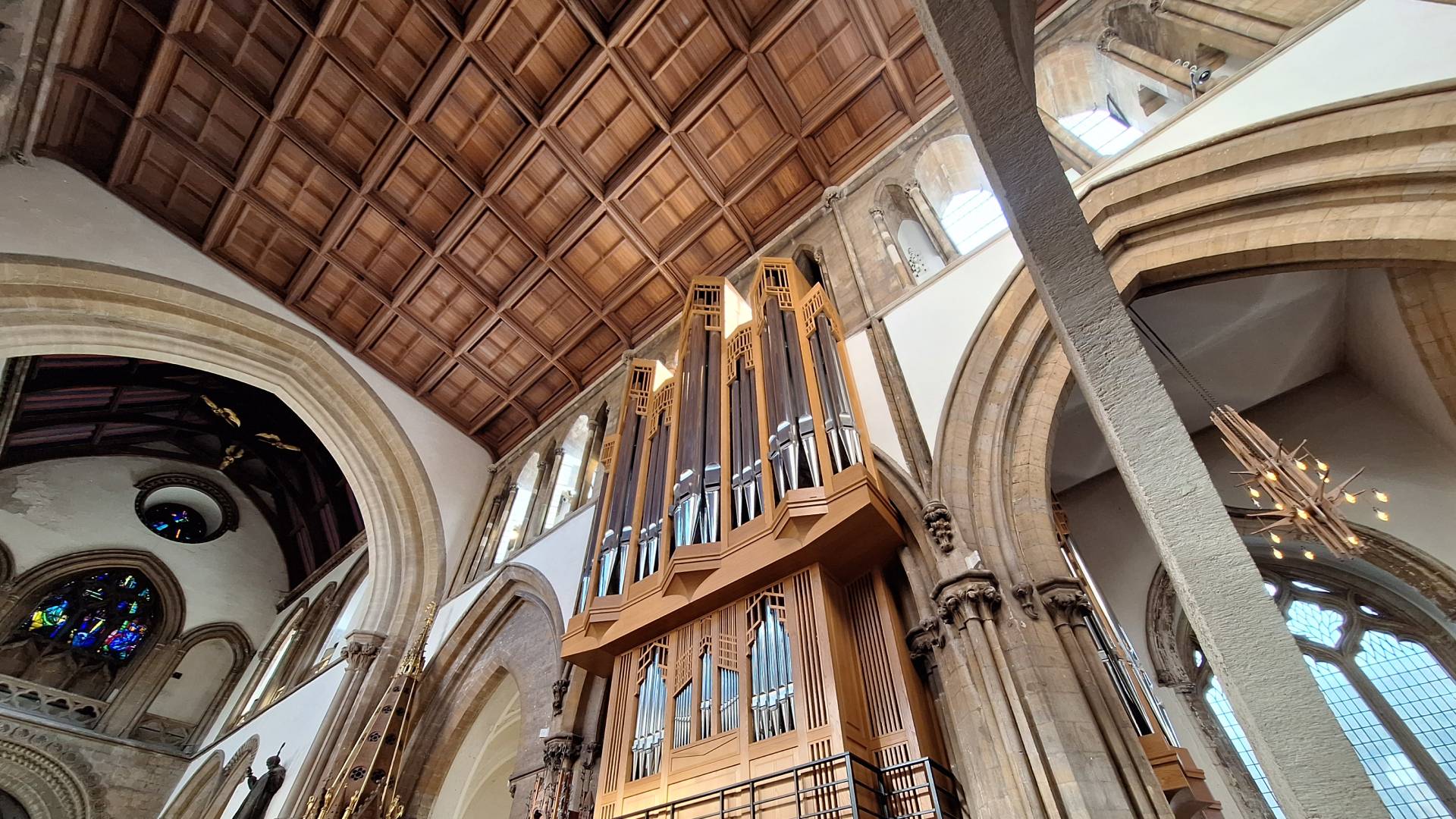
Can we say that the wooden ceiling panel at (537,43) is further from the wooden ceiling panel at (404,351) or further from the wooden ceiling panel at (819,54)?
the wooden ceiling panel at (404,351)

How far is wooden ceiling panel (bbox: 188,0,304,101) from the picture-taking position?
25.3 ft

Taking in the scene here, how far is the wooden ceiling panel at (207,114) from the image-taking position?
326 inches

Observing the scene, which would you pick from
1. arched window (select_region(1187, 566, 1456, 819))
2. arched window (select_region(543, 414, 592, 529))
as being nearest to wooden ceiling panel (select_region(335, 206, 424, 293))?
arched window (select_region(543, 414, 592, 529))

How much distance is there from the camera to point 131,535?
49.6ft

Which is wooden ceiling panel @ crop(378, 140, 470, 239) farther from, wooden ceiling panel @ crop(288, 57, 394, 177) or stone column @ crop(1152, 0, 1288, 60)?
stone column @ crop(1152, 0, 1288, 60)

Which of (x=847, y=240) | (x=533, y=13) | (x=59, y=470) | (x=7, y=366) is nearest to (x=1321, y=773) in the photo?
(x=847, y=240)

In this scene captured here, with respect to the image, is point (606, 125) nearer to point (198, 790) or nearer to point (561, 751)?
point (561, 751)

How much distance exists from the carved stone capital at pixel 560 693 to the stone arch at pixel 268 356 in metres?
4.00

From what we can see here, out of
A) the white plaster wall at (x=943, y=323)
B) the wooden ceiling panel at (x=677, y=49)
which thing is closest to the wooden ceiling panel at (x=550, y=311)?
the wooden ceiling panel at (x=677, y=49)

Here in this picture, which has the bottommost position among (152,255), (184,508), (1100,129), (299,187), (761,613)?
(761,613)

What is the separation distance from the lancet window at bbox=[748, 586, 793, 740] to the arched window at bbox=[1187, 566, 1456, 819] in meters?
3.90

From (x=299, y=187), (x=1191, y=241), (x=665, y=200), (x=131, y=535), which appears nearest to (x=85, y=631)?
(x=131, y=535)

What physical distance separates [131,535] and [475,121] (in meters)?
13.5

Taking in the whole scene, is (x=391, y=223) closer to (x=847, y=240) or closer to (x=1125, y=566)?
(x=847, y=240)
